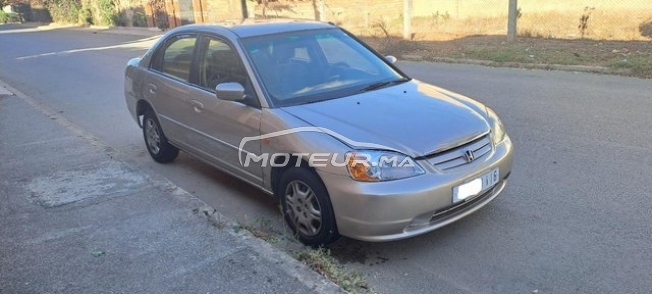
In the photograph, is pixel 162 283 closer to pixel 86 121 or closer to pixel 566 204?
pixel 566 204

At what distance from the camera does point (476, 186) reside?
3.61 meters

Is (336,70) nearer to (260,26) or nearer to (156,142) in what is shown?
(260,26)

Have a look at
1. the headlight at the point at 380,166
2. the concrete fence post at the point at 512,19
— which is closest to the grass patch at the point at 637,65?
the concrete fence post at the point at 512,19

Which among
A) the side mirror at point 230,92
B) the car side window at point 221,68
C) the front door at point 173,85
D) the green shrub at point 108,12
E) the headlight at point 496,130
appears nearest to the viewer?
the headlight at point 496,130

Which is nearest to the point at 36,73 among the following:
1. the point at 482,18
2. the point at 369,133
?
the point at 482,18

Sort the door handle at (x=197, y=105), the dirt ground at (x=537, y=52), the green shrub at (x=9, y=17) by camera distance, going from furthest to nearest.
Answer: the green shrub at (x=9, y=17) < the dirt ground at (x=537, y=52) < the door handle at (x=197, y=105)

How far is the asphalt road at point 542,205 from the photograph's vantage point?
11.0 feet

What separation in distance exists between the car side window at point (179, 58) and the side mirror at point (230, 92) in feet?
3.30

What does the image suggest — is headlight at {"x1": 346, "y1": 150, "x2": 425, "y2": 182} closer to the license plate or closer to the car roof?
the license plate

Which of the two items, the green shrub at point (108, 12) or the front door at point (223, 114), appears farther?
the green shrub at point (108, 12)

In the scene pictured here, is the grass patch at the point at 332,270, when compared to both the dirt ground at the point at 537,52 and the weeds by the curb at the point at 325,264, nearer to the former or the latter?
the weeds by the curb at the point at 325,264

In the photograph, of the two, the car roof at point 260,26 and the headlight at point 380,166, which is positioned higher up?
the car roof at point 260,26

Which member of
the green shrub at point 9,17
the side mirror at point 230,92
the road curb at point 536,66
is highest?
the green shrub at point 9,17

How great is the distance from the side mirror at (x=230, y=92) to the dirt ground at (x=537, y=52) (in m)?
7.42
